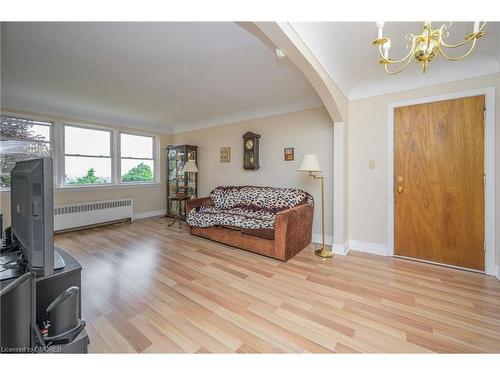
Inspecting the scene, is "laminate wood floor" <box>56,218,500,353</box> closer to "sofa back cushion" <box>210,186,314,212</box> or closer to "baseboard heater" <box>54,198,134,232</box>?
"sofa back cushion" <box>210,186,314,212</box>

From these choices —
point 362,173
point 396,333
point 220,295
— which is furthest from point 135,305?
point 362,173

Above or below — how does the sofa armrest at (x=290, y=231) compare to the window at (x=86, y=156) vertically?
below

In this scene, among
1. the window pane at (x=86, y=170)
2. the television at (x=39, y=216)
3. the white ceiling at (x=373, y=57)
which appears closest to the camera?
the television at (x=39, y=216)

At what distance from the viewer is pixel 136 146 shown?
5.31 meters

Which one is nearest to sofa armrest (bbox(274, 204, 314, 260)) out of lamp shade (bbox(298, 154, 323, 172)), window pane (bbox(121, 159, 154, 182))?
lamp shade (bbox(298, 154, 323, 172))

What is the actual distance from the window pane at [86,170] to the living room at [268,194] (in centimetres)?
4

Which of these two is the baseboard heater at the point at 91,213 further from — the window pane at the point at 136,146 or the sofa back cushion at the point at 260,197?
the sofa back cushion at the point at 260,197

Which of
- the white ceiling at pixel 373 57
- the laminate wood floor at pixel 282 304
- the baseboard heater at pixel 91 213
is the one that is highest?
the white ceiling at pixel 373 57

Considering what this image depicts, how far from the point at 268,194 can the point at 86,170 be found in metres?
3.79

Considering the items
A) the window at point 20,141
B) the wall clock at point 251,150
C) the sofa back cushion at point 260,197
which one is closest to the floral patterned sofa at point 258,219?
the sofa back cushion at point 260,197

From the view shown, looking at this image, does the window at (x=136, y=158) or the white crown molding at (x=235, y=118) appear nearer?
the white crown molding at (x=235, y=118)

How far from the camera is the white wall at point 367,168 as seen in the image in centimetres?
294

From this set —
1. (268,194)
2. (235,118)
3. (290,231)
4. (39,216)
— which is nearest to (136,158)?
(235,118)

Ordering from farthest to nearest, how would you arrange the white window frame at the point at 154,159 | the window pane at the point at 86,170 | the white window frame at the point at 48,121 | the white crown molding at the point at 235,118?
1. the white window frame at the point at 154,159
2. the window pane at the point at 86,170
3. the white crown molding at the point at 235,118
4. the white window frame at the point at 48,121
